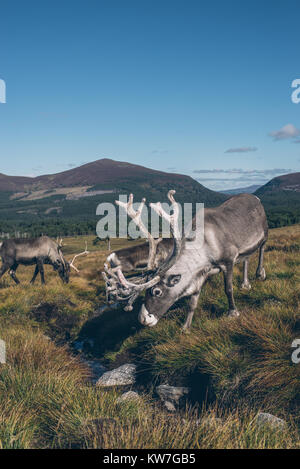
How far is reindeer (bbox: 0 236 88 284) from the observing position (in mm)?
15438

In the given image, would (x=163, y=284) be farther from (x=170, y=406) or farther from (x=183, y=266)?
(x=170, y=406)

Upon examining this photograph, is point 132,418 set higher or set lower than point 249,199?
lower

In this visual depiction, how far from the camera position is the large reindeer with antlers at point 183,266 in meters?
6.87

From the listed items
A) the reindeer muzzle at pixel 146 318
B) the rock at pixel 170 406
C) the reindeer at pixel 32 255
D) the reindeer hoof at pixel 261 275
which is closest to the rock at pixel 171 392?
the rock at pixel 170 406

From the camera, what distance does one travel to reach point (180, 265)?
694 cm

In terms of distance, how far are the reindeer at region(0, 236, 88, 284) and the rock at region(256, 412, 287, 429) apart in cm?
1269

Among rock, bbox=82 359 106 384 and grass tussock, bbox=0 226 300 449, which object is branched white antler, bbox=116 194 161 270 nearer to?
grass tussock, bbox=0 226 300 449

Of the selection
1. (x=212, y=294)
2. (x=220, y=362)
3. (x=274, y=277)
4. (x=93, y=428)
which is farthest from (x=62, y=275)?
(x=93, y=428)

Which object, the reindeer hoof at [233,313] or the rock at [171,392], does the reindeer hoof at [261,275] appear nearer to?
the reindeer hoof at [233,313]

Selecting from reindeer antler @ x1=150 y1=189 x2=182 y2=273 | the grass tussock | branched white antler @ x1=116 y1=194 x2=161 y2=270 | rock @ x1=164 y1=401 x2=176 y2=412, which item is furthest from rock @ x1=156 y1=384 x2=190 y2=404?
branched white antler @ x1=116 y1=194 x2=161 y2=270

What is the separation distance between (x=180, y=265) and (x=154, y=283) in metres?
0.69

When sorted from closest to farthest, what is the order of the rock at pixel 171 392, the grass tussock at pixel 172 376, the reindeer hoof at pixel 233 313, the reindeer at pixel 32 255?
the grass tussock at pixel 172 376 → the rock at pixel 171 392 → the reindeer hoof at pixel 233 313 → the reindeer at pixel 32 255

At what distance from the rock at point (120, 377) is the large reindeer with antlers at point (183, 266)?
44.9 inches

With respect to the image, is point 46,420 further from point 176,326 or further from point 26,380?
point 176,326
